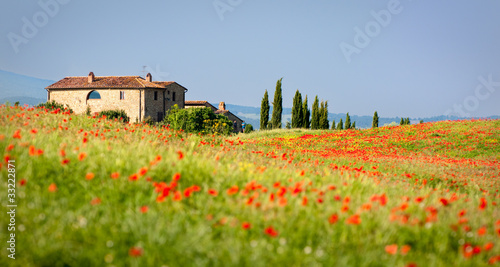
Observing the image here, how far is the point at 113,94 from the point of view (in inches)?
2044

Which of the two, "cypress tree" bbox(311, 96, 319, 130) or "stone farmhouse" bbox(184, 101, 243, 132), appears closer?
"cypress tree" bbox(311, 96, 319, 130)

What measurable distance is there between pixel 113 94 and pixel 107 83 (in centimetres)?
211

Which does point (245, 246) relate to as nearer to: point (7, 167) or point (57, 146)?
point (7, 167)


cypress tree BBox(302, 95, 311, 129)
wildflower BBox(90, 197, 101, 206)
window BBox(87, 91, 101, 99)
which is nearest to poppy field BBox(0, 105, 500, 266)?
wildflower BBox(90, 197, 101, 206)

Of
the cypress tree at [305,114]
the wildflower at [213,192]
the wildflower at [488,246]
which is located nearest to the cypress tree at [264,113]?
the cypress tree at [305,114]

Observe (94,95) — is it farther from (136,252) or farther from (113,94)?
(136,252)

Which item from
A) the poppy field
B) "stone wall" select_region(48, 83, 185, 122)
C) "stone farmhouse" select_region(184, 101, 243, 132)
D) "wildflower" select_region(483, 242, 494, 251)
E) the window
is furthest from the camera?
"stone farmhouse" select_region(184, 101, 243, 132)

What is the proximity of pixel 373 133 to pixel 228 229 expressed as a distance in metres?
30.3

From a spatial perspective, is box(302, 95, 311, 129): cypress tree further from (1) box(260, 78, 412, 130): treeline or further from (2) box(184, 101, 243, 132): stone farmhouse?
(2) box(184, 101, 243, 132): stone farmhouse

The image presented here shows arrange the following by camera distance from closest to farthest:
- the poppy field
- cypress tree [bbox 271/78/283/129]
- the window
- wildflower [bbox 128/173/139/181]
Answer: the poppy field < wildflower [bbox 128/173/139/181] < the window < cypress tree [bbox 271/78/283/129]

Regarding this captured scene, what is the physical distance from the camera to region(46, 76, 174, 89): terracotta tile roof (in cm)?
5169

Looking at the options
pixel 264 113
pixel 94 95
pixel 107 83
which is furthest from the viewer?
pixel 264 113

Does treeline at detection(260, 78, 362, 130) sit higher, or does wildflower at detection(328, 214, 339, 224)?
treeline at detection(260, 78, 362, 130)

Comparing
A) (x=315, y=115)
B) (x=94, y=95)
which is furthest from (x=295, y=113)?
(x=94, y=95)
